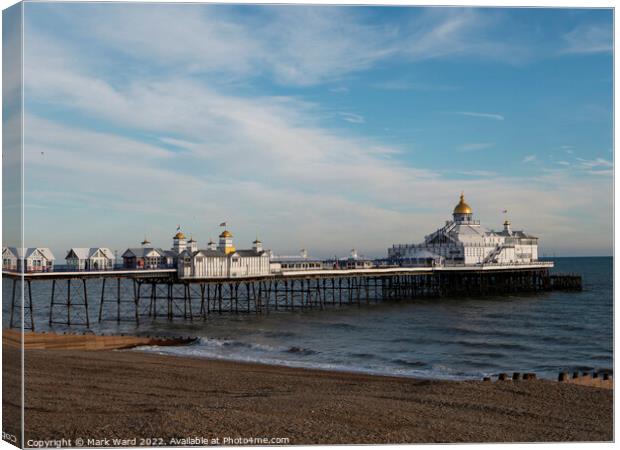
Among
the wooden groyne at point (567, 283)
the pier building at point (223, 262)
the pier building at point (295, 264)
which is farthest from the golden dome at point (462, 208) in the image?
the pier building at point (223, 262)

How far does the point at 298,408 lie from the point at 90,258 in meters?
25.7

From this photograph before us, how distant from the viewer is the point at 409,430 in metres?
10.1

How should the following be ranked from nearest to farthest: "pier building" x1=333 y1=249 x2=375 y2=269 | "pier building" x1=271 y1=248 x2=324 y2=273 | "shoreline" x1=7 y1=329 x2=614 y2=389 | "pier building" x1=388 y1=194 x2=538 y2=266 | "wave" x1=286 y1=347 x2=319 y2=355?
"shoreline" x1=7 y1=329 x2=614 y2=389 → "wave" x1=286 y1=347 x2=319 y2=355 → "pier building" x1=271 y1=248 x2=324 y2=273 → "pier building" x1=333 y1=249 x2=375 y2=269 → "pier building" x1=388 y1=194 x2=538 y2=266

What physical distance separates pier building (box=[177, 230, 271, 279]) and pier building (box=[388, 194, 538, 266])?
21712 millimetres

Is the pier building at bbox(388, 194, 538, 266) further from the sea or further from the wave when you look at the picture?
the wave

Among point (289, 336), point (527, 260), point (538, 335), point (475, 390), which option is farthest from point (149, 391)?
point (527, 260)

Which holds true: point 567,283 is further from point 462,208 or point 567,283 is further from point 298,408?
point 298,408

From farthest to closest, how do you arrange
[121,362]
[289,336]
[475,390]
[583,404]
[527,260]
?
[527,260], [289,336], [121,362], [475,390], [583,404]

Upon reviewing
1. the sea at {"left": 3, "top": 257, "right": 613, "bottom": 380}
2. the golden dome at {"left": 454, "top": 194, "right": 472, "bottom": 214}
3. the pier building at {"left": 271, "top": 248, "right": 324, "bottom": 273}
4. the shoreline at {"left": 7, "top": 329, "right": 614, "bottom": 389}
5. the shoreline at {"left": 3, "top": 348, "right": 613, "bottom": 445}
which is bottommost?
the sea at {"left": 3, "top": 257, "right": 613, "bottom": 380}

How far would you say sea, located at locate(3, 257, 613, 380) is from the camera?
24172mm

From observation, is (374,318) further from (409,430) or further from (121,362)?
(409,430)

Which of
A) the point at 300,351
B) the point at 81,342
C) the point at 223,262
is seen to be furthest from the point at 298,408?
the point at 223,262

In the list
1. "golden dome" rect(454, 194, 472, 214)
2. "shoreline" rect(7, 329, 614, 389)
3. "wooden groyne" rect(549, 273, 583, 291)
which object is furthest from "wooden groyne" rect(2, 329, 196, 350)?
"golden dome" rect(454, 194, 472, 214)

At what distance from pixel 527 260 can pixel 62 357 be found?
54.1m
